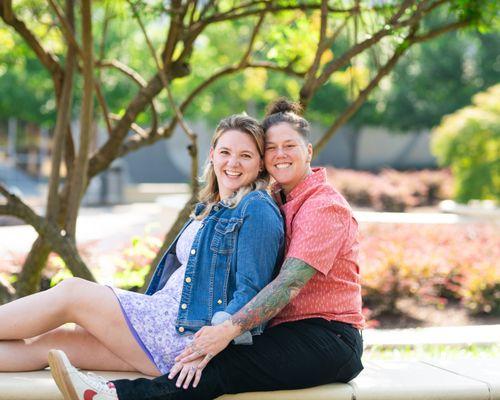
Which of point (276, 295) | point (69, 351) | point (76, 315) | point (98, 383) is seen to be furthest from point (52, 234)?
point (276, 295)

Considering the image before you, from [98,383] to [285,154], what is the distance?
3.99 ft

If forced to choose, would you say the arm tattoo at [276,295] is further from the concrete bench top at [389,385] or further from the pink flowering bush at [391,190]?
the pink flowering bush at [391,190]

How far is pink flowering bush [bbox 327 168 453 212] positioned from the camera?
64.5 ft

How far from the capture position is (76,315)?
3113mm

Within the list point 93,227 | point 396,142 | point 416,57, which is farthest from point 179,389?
point 396,142

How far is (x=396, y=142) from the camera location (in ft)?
124

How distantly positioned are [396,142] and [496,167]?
67.5ft

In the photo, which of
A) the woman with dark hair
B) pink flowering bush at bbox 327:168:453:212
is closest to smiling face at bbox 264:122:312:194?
the woman with dark hair

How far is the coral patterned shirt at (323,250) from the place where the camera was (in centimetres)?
308

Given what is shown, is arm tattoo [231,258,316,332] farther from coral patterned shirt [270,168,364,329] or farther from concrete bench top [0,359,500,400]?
concrete bench top [0,359,500,400]

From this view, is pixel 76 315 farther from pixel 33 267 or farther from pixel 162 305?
pixel 33 267

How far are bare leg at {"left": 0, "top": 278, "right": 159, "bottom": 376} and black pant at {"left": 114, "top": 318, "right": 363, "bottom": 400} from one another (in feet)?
0.82

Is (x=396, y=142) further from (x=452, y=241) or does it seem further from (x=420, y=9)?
(x=420, y=9)

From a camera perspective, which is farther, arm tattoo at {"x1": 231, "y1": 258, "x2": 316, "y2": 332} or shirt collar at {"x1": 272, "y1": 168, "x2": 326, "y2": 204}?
shirt collar at {"x1": 272, "y1": 168, "x2": 326, "y2": 204}
